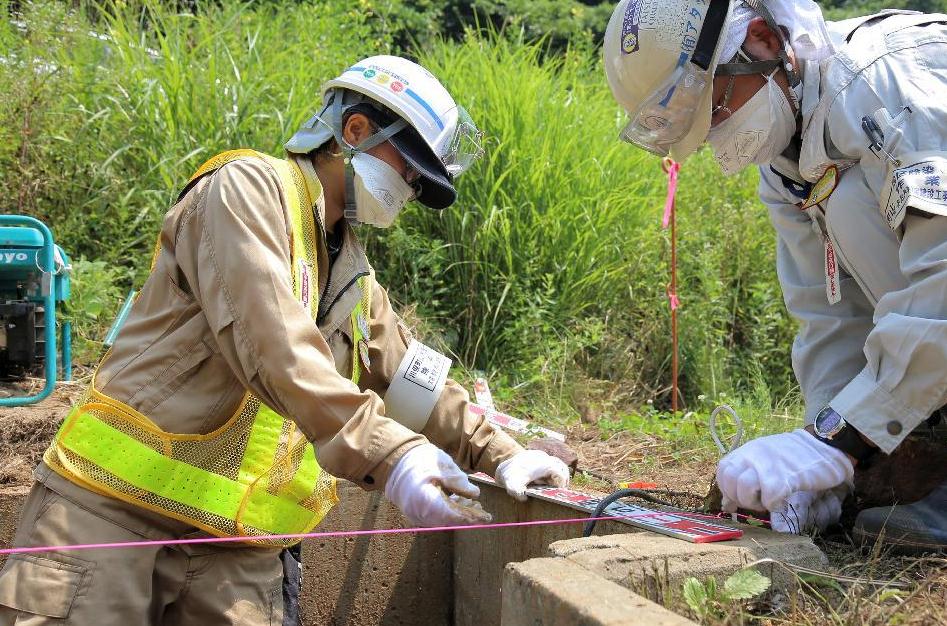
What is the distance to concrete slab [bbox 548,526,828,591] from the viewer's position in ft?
7.16

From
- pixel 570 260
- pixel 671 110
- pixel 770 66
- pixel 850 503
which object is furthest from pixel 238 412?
pixel 570 260

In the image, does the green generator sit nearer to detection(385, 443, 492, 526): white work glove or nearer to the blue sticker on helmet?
detection(385, 443, 492, 526): white work glove

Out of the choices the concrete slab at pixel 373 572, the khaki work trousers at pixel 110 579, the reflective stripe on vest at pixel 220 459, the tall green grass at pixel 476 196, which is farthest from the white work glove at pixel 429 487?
the tall green grass at pixel 476 196

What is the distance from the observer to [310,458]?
2.82 meters

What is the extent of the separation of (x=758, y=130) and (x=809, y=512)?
1107 mm

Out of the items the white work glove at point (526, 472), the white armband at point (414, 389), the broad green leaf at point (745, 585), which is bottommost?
the white work glove at point (526, 472)

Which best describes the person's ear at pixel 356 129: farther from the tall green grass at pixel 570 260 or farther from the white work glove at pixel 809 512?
the tall green grass at pixel 570 260

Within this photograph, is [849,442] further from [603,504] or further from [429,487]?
[429,487]

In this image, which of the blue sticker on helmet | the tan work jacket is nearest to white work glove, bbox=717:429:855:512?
the tan work jacket

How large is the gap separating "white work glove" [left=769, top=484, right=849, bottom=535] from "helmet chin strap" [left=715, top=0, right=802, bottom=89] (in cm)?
119

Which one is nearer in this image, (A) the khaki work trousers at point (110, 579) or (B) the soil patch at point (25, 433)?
(A) the khaki work trousers at point (110, 579)

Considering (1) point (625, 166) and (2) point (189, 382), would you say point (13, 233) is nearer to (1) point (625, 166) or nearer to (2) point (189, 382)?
(2) point (189, 382)

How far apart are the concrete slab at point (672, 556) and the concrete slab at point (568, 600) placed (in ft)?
0.30

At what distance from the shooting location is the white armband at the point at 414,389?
3.15 metres
